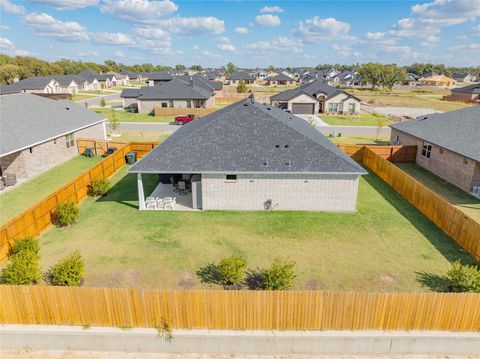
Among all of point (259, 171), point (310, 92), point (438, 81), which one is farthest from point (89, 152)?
point (438, 81)

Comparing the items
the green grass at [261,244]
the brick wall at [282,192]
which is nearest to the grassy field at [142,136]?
the green grass at [261,244]

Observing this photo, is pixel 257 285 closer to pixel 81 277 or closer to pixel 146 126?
pixel 81 277

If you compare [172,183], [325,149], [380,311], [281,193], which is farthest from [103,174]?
[380,311]

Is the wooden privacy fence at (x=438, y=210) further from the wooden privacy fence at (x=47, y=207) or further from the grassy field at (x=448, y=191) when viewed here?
the wooden privacy fence at (x=47, y=207)

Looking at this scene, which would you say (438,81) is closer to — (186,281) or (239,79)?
(239,79)

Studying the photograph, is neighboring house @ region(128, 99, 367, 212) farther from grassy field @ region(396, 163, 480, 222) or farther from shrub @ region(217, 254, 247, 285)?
grassy field @ region(396, 163, 480, 222)

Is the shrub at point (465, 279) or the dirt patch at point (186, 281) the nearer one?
the shrub at point (465, 279)

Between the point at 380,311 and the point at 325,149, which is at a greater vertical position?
the point at 325,149
